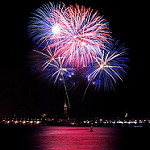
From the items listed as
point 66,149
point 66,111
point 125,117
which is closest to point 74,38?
point 66,149

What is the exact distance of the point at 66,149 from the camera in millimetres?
15898

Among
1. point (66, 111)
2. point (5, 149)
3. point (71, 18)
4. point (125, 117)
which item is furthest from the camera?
point (66, 111)

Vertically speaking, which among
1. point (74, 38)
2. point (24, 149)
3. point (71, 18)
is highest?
point (71, 18)

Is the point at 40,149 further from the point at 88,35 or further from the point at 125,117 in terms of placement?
the point at 125,117

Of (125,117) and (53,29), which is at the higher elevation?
(53,29)

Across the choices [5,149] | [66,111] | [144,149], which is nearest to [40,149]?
[5,149]

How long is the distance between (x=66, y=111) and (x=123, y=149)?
15363 cm

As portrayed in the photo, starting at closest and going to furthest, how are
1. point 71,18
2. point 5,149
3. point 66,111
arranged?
point 5,149, point 71,18, point 66,111

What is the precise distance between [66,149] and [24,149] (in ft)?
9.51

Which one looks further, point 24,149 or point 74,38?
point 74,38

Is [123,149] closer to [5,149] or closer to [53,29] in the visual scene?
[5,149]

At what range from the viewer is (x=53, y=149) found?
1591 centimetres

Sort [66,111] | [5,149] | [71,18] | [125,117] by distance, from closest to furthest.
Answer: [5,149] < [71,18] < [125,117] < [66,111]

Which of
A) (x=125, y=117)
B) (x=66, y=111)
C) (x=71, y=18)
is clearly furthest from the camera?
(x=66, y=111)
